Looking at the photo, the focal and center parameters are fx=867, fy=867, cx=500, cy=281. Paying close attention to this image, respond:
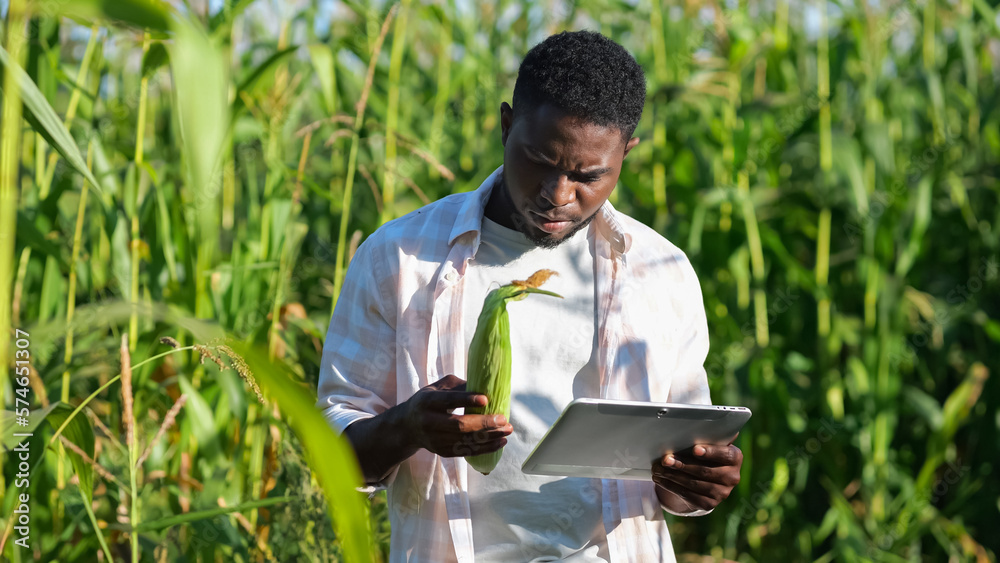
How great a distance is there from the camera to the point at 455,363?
1270mm

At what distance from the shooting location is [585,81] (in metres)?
1.24

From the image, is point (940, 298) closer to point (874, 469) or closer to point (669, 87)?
point (874, 469)

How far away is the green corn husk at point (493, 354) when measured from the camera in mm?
1104

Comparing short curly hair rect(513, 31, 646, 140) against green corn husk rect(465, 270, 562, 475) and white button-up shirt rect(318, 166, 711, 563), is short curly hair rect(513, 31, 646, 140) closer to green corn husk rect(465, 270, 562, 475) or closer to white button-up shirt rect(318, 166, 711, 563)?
white button-up shirt rect(318, 166, 711, 563)

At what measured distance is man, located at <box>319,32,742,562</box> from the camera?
1210mm

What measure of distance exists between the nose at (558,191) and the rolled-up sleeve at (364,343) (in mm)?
271

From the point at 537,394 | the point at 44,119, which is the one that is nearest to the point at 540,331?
the point at 537,394

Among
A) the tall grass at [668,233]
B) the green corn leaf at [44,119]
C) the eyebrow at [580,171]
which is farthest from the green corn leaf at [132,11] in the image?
the tall grass at [668,233]

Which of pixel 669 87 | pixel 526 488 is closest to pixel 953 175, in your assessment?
pixel 669 87

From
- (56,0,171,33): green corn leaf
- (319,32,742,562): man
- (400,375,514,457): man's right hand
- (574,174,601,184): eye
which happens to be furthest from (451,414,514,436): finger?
(56,0,171,33): green corn leaf

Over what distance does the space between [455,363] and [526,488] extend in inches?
8.1

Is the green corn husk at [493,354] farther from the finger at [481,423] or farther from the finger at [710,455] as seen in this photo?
the finger at [710,455]

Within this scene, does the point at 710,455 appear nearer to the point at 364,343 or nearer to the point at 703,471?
the point at 703,471

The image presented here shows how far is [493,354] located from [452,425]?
113 mm
